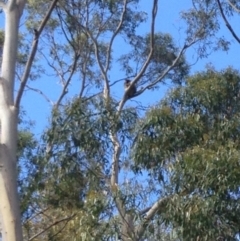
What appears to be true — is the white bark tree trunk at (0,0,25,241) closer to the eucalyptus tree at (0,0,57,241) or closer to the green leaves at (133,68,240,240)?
the eucalyptus tree at (0,0,57,241)

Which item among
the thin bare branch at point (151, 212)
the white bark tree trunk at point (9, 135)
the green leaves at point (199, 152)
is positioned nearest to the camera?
the white bark tree trunk at point (9, 135)

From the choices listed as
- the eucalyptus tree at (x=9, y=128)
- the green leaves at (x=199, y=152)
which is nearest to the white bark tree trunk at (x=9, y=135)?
the eucalyptus tree at (x=9, y=128)

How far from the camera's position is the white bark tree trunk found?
7117 mm

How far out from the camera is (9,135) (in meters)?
7.55

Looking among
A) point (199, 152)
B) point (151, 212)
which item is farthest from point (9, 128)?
point (199, 152)

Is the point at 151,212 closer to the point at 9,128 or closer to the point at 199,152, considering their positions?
the point at 199,152

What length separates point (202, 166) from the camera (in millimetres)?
A: 7719

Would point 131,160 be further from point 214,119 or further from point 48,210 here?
point 48,210

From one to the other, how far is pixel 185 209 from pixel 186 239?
27cm

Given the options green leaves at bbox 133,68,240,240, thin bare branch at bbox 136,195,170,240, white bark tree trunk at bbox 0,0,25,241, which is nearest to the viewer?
white bark tree trunk at bbox 0,0,25,241

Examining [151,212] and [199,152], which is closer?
[199,152]

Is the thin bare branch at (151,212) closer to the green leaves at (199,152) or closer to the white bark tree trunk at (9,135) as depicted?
the green leaves at (199,152)

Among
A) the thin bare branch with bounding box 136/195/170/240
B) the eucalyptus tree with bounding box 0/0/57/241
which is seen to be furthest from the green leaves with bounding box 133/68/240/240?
the eucalyptus tree with bounding box 0/0/57/241

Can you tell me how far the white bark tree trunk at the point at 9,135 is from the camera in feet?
23.4
